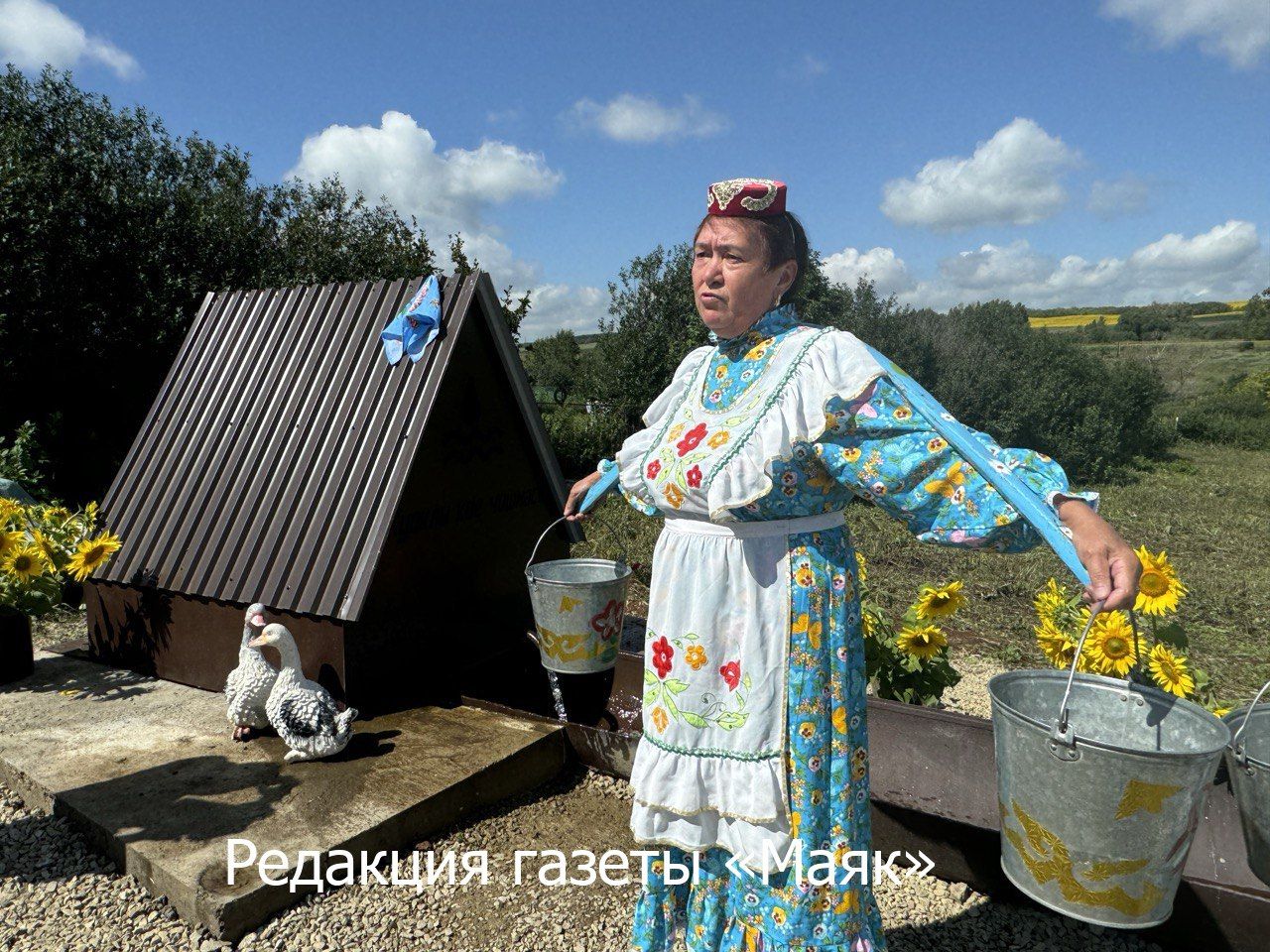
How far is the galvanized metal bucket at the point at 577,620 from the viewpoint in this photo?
3.56 m

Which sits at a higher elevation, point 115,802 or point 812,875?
point 812,875

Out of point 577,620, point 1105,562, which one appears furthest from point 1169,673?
point 577,620

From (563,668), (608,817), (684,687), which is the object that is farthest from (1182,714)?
(608,817)

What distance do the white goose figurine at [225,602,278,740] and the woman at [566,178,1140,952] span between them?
270cm

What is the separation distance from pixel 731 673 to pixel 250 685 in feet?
10.1

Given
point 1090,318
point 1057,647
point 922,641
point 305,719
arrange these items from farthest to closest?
point 1090,318 → point 922,641 → point 305,719 → point 1057,647

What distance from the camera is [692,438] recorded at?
2355 millimetres

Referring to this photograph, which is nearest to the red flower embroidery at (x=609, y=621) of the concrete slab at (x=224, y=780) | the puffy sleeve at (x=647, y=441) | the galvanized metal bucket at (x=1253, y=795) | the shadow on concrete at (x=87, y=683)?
the concrete slab at (x=224, y=780)

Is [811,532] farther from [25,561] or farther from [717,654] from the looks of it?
[25,561]

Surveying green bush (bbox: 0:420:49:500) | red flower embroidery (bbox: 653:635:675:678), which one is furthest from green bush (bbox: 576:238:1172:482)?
red flower embroidery (bbox: 653:635:675:678)

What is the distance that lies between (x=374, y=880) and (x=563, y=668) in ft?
3.85

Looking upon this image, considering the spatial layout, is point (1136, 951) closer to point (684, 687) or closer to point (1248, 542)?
point (684, 687)

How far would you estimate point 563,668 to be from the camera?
3.68 m

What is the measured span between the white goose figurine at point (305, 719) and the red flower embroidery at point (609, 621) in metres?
1.45
